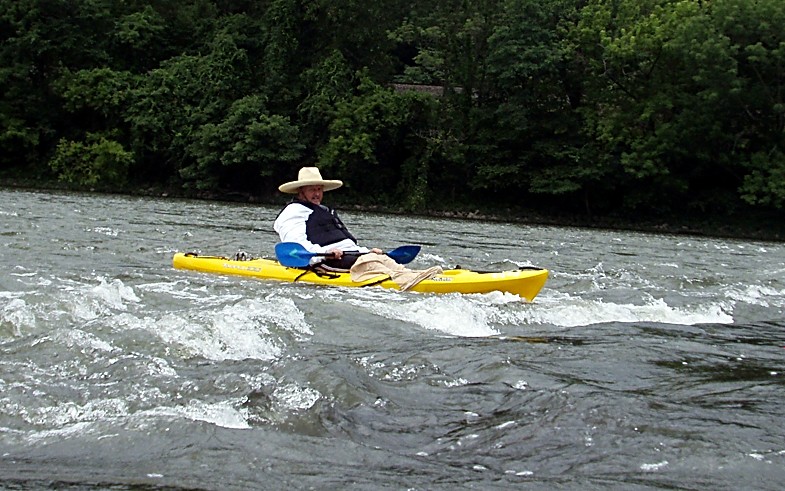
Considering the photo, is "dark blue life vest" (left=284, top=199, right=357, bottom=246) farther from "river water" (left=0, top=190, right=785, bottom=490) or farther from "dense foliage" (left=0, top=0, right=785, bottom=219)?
"dense foliage" (left=0, top=0, right=785, bottom=219)

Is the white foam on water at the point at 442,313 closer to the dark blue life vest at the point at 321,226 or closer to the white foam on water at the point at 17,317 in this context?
the dark blue life vest at the point at 321,226

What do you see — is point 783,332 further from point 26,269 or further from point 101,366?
point 26,269

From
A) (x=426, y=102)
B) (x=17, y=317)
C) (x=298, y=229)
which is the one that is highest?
(x=426, y=102)

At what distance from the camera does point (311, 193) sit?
900 cm

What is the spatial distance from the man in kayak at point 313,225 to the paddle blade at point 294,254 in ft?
0.23

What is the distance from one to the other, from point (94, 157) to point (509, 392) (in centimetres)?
2760

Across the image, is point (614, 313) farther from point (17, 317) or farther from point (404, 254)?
point (17, 317)

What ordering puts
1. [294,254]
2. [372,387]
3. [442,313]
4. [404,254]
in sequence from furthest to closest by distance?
[404,254], [294,254], [442,313], [372,387]

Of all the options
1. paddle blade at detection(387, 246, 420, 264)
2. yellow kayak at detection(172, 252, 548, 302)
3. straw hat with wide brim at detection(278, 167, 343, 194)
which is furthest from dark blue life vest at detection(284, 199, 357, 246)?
paddle blade at detection(387, 246, 420, 264)

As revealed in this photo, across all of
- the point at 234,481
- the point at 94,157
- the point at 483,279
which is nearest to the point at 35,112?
the point at 94,157

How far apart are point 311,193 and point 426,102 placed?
21.5 m

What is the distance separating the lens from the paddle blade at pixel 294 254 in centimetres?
879

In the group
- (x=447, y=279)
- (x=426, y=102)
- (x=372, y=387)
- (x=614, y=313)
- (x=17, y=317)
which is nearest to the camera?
(x=372, y=387)

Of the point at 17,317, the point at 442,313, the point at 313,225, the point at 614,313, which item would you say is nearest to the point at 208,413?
the point at 17,317
